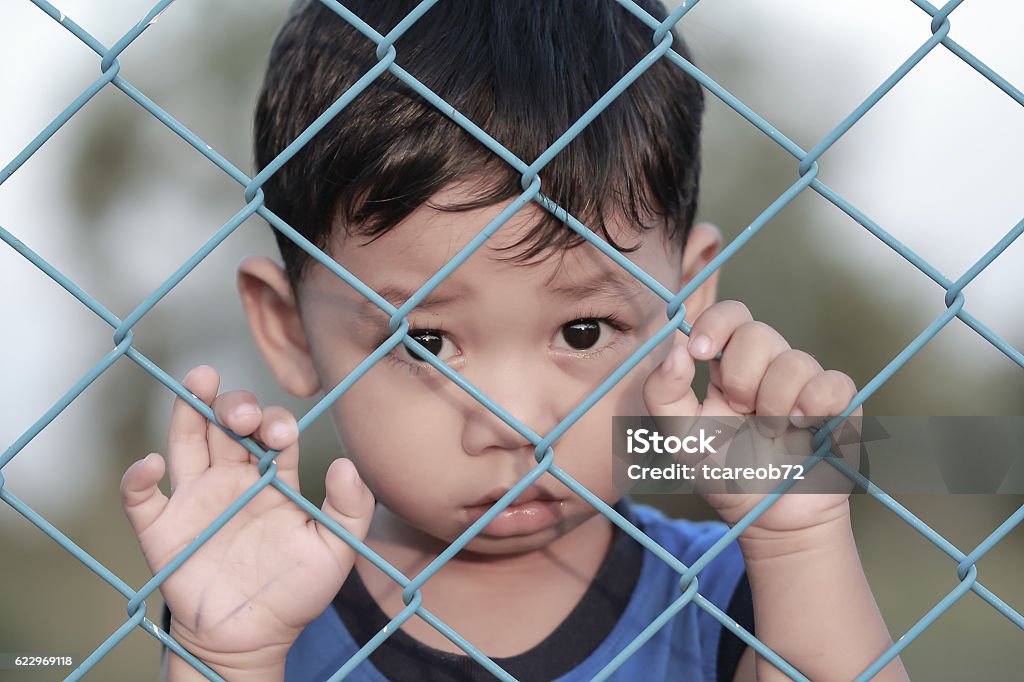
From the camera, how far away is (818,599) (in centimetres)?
113

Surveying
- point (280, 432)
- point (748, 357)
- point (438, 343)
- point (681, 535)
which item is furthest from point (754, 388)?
point (681, 535)

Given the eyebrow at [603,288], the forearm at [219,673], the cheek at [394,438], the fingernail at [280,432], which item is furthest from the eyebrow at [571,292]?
the forearm at [219,673]

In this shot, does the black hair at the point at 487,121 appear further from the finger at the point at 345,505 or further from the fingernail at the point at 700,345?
the finger at the point at 345,505

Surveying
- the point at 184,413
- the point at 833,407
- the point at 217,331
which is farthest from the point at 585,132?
the point at 217,331

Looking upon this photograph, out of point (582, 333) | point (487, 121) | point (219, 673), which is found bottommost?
point (219, 673)

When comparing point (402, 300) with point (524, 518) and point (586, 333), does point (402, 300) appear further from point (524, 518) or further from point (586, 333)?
point (524, 518)

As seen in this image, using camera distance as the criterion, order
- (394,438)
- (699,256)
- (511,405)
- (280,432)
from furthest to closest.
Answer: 1. (699,256)
2. (394,438)
3. (511,405)
4. (280,432)

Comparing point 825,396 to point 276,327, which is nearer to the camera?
point 825,396

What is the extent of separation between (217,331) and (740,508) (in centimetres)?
474

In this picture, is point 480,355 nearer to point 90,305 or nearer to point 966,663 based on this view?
point 90,305

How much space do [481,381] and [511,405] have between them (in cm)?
4

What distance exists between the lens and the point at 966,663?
4426 millimetres

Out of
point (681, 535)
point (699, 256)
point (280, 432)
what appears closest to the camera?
point (280, 432)

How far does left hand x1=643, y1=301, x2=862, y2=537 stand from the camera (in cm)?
104
